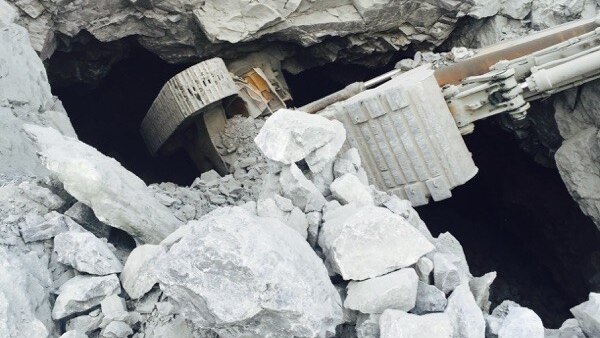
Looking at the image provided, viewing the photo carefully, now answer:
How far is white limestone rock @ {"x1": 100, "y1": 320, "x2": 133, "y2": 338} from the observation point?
267 centimetres

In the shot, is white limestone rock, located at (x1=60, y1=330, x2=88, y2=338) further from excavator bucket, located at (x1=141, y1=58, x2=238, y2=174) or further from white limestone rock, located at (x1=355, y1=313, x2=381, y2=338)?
excavator bucket, located at (x1=141, y1=58, x2=238, y2=174)

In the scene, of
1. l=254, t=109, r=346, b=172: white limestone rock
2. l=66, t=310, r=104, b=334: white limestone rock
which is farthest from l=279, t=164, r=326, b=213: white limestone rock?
l=66, t=310, r=104, b=334: white limestone rock

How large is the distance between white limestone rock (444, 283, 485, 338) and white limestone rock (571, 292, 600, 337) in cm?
62

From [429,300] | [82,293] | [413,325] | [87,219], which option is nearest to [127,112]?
[87,219]

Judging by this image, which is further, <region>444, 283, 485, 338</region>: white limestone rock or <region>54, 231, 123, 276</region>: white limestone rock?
<region>54, 231, 123, 276</region>: white limestone rock

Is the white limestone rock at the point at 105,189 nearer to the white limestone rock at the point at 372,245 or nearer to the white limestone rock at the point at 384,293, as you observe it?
the white limestone rock at the point at 372,245

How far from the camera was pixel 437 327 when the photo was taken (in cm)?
255

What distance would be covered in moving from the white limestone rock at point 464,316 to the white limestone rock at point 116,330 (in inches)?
52.9

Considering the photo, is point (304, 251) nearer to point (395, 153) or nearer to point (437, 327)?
point (437, 327)

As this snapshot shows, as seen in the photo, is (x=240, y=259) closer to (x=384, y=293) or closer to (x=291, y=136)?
(x=384, y=293)

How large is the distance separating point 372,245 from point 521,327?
0.72 m

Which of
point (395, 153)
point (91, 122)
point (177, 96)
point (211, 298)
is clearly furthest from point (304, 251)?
point (91, 122)

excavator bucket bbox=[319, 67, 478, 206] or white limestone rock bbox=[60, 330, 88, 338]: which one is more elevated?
white limestone rock bbox=[60, 330, 88, 338]

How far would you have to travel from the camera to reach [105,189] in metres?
3.10
